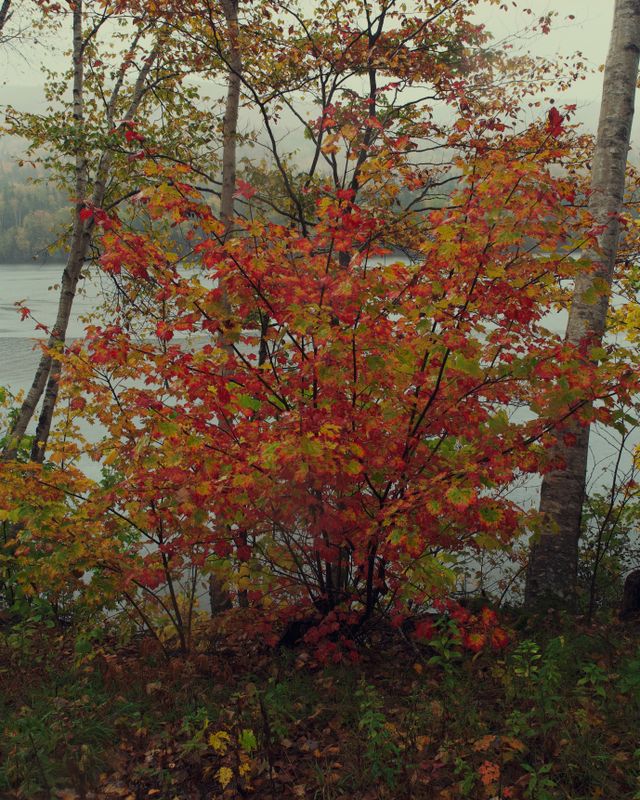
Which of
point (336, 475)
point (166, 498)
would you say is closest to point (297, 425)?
point (336, 475)

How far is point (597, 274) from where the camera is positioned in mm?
6137

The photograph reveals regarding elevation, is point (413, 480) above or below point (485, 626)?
above

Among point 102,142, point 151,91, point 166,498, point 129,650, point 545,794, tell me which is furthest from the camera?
point 151,91

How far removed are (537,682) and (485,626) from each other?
0.49 m

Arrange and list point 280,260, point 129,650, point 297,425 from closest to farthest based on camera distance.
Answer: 1. point 297,425
2. point 280,260
3. point 129,650

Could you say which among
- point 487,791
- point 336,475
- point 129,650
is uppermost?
point 336,475

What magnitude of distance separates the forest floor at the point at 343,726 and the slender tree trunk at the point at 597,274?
0.76 metres

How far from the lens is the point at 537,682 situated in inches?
168


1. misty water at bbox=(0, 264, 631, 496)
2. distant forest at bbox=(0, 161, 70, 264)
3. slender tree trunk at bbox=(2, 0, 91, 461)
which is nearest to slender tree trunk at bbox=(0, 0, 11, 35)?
slender tree trunk at bbox=(2, 0, 91, 461)

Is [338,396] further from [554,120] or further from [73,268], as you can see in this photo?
[73,268]

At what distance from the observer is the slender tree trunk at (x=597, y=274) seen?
600 centimetres

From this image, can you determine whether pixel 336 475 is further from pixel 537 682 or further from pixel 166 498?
pixel 537 682

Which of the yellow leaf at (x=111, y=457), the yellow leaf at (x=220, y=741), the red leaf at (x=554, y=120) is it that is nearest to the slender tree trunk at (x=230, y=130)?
the yellow leaf at (x=111, y=457)

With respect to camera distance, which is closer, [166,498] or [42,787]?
[42,787]
